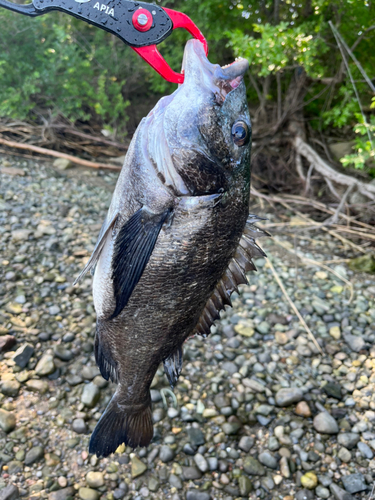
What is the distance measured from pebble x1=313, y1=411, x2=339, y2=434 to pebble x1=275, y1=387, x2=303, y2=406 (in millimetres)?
205

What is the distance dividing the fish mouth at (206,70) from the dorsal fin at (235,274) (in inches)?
22.6

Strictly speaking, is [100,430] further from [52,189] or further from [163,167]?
[52,189]

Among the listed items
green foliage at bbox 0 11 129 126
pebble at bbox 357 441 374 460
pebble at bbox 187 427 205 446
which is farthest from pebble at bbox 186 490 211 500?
green foliage at bbox 0 11 129 126

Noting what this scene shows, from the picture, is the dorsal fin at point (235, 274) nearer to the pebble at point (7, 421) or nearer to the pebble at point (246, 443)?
the pebble at point (246, 443)

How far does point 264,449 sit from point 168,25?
9.35 feet

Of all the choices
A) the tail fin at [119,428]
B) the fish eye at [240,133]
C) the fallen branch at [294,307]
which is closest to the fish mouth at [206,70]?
the fish eye at [240,133]

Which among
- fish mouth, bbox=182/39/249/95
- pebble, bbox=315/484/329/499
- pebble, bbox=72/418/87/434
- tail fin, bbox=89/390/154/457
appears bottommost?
pebble, bbox=315/484/329/499

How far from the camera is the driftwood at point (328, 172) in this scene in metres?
5.39

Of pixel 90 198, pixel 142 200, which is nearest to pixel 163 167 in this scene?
pixel 142 200

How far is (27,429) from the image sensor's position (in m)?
2.70

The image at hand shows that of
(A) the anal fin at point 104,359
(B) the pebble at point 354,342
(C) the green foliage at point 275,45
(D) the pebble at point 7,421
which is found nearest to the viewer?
(A) the anal fin at point 104,359

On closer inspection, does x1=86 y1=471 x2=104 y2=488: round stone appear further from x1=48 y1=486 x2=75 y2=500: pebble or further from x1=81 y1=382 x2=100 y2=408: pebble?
x1=81 y1=382 x2=100 y2=408: pebble

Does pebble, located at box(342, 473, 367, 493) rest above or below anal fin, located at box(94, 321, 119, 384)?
below

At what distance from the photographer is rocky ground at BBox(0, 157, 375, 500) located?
8.60 feet
